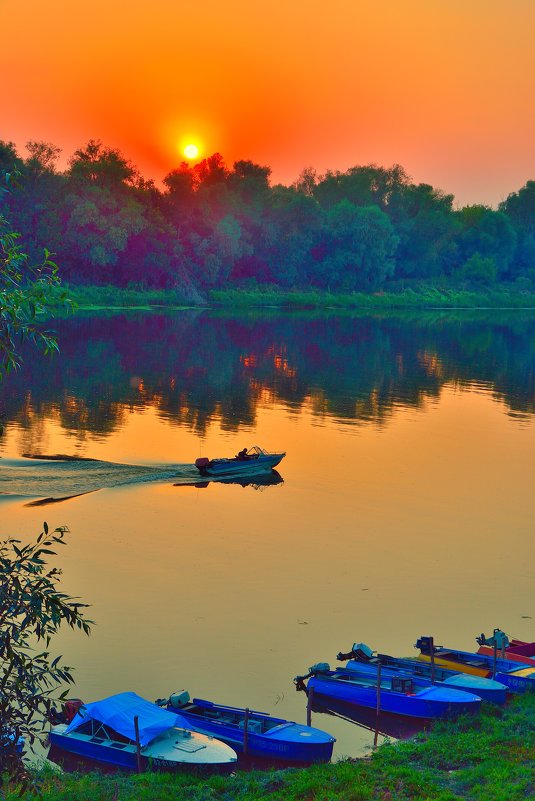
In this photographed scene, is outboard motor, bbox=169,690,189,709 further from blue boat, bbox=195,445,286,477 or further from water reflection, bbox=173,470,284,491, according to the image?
blue boat, bbox=195,445,286,477

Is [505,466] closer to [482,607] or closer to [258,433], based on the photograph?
[258,433]

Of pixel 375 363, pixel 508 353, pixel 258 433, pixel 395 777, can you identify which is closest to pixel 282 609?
pixel 395 777

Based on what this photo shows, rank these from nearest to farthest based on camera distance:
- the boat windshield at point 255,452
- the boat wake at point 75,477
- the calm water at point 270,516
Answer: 1. the calm water at point 270,516
2. the boat wake at point 75,477
3. the boat windshield at point 255,452

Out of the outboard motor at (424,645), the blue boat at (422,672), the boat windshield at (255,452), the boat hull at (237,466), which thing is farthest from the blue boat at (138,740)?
the boat windshield at (255,452)

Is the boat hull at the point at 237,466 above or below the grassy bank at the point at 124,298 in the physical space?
below

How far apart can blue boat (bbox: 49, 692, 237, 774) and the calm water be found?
327 cm

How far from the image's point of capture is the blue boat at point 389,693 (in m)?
25.2

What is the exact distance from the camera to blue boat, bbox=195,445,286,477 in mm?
53406

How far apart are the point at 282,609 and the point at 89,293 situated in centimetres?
15543

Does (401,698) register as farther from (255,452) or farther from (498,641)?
(255,452)

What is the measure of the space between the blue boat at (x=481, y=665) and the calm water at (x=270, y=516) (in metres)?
2.10

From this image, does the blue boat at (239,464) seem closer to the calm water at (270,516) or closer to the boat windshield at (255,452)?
the boat windshield at (255,452)

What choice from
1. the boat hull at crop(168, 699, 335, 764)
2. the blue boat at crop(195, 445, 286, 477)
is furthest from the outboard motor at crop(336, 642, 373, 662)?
the blue boat at crop(195, 445, 286, 477)

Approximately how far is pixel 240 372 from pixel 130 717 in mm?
77261
